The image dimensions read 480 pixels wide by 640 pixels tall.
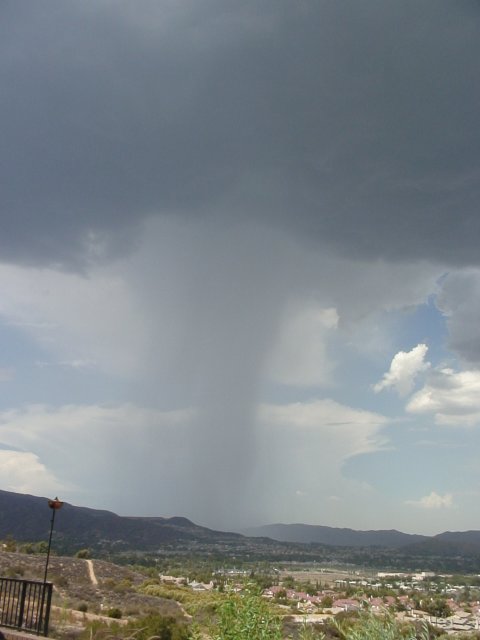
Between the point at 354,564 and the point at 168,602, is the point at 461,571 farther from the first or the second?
the point at 168,602

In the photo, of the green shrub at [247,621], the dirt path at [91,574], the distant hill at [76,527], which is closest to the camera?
the green shrub at [247,621]

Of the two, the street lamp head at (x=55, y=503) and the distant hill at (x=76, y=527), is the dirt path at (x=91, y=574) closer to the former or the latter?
the street lamp head at (x=55, y=503)

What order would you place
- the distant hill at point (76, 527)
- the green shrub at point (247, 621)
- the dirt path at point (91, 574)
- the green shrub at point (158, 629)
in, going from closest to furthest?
the green shrub at point (247, 621) < the green shrub at point (158, 629) < the dirt path at point (91, 574) < the distant hill at point (76, 527)

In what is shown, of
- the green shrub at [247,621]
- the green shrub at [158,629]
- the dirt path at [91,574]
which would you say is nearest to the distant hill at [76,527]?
the dirt path at [91,574]

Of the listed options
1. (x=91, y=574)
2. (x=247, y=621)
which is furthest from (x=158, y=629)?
(x=91, y=574)

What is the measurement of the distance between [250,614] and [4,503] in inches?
6080

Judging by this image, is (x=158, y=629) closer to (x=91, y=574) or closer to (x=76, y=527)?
(x=91, y=574)

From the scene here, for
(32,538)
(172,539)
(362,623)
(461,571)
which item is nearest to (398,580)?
(461,571)

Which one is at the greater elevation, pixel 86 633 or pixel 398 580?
pixel 86 633

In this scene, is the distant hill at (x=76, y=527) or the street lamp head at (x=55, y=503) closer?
the street lamp head at (x=55, y=503)

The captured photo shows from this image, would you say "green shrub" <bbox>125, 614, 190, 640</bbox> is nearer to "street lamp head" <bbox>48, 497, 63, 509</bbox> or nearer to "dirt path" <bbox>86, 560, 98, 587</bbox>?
"street lamp head" <bbox>48, 497, 63, 509</bbox>

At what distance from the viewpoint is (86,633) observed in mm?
16000

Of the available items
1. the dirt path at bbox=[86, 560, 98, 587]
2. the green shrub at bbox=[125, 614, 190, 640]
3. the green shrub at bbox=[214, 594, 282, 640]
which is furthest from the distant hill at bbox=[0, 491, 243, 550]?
the green shrub at bbox=[214, 594, 282, 640]

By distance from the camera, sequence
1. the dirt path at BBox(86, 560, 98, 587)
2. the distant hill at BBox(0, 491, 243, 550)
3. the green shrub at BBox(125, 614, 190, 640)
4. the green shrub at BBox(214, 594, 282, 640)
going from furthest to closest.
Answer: the distant hill at BBox(0, 491, 243, 550)
the dirt path at BBox(86, 560, 98, 587)
the green shrub at BBox(125, 614, 190, 640)
the green shrub at BBox(214, 594, 282, 640)
